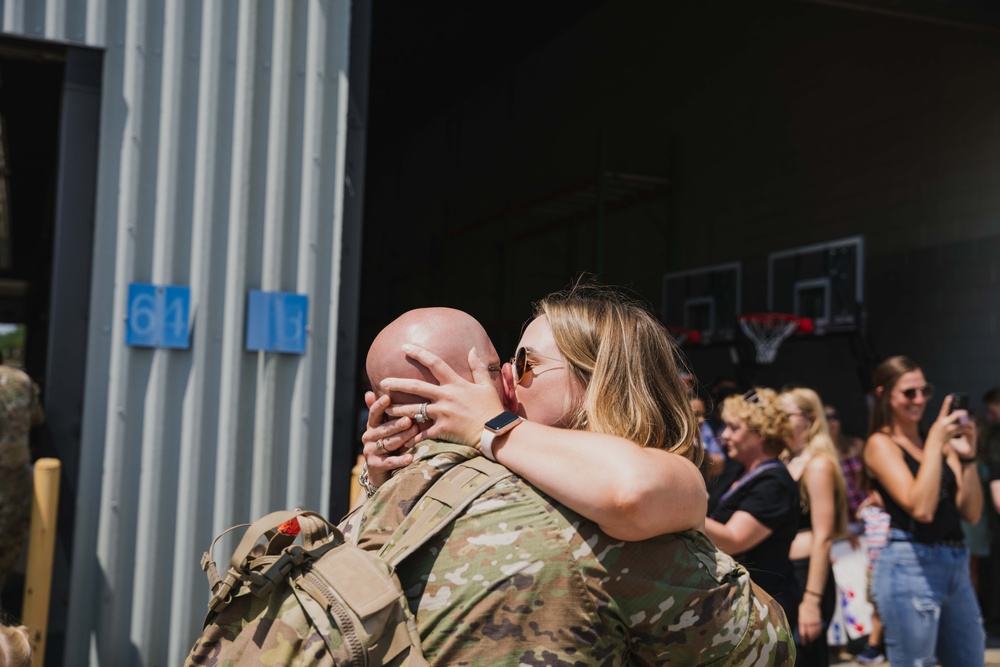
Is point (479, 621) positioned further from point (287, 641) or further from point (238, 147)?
point (238, 147)

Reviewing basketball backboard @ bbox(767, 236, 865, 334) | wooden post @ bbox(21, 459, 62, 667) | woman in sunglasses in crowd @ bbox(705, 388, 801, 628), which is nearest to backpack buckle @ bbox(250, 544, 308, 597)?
woman in sunglasses in crowd @ bbox(705, 388, 801, 628)

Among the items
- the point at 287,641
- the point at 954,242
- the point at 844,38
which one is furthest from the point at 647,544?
the point at 844,38

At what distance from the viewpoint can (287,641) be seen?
1.29 metres

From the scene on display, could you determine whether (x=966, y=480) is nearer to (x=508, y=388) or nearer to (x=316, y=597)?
(x=508, y=388)

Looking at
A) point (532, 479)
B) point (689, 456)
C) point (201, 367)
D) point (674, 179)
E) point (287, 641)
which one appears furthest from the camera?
point (674, 179)

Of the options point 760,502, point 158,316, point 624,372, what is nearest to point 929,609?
point 760,502

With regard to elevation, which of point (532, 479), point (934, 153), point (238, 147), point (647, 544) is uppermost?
point (934, 153)

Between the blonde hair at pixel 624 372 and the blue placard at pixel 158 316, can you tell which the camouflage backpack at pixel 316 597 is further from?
the blue placard at pixel 158 316

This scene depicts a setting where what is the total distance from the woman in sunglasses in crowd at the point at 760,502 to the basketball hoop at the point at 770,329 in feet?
22.8

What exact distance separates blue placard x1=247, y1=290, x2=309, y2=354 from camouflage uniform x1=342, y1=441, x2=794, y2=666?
294cm

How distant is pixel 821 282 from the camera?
10.7 m

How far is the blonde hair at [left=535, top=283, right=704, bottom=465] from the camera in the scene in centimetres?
Result: 164

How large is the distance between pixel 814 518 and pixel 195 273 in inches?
125

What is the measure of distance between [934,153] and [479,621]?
384 inches
